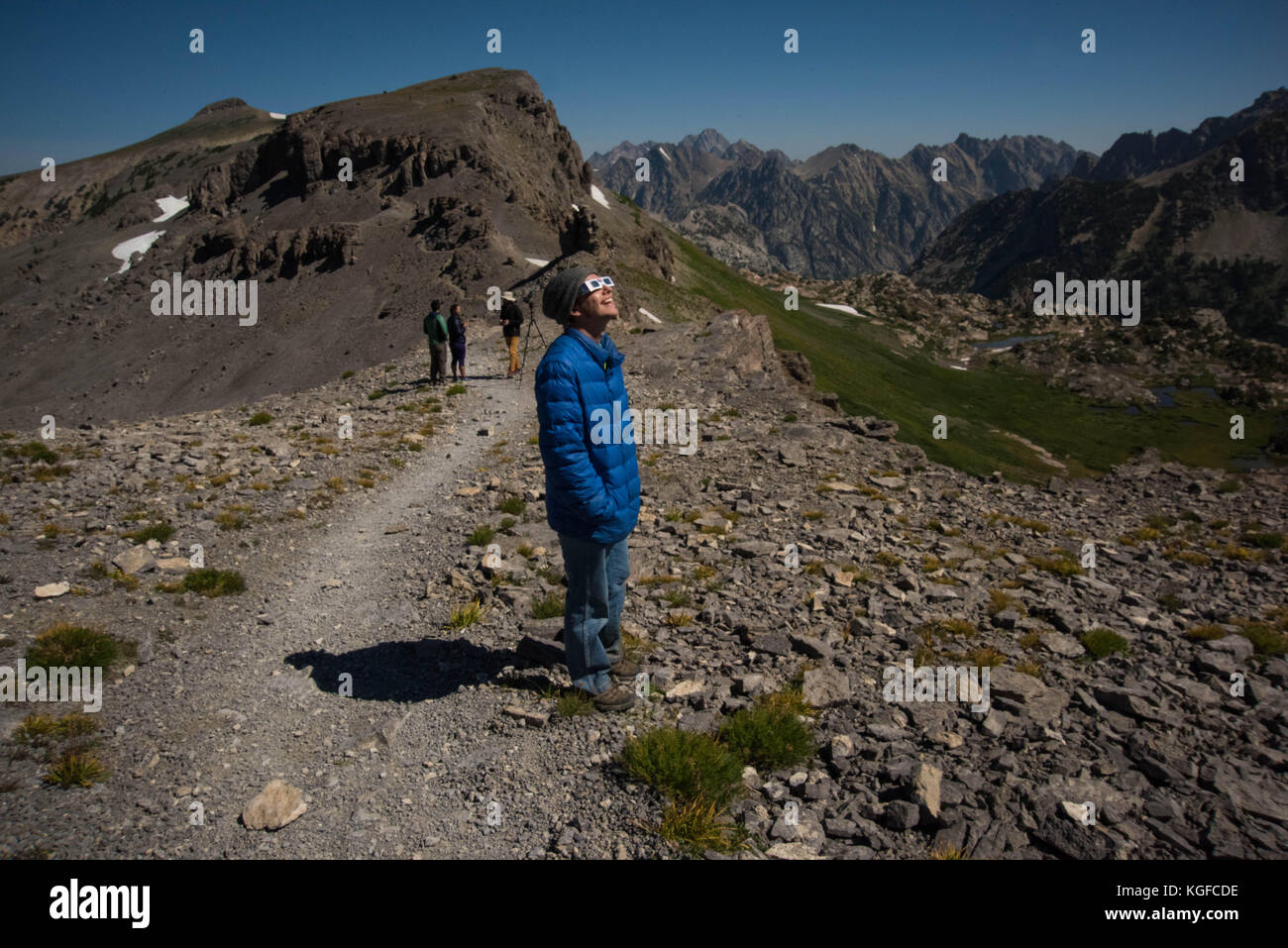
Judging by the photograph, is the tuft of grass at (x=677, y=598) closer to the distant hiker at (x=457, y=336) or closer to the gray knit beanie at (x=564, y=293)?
the gray knit beanie at (x=564, y=293)

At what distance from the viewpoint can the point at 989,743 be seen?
7.22 metres

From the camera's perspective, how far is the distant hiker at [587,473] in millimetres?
6414

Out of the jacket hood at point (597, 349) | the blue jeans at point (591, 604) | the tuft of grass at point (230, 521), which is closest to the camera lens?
the jacket hood at point (597, 349)

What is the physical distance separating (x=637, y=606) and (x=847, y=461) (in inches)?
489

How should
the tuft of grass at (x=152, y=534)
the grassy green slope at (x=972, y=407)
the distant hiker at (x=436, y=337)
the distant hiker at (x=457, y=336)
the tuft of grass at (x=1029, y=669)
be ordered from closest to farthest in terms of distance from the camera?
the tuft of grass at (x=1029, y=669), the tuft of grass at (x=152, y=534), the distant hiker at (x=436, y=337), the distant hiker at (x=457, y=336), the grassy green slope at (x=972, y=407)

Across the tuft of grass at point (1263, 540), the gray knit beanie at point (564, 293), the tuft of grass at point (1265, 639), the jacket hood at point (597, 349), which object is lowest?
the tuft of grass at point (1263, 540)

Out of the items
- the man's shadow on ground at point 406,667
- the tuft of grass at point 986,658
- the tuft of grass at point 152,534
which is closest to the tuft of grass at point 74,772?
the man's shadow on ground at point 406,667

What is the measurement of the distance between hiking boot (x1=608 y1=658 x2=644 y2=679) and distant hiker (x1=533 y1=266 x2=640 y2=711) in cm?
33

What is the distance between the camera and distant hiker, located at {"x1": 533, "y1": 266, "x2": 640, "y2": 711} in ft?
21.0

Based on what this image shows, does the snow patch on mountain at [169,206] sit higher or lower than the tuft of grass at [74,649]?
higher

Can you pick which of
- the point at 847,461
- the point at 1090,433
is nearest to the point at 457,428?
the point at 847,461

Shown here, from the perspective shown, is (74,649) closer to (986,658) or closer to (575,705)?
(575,705)

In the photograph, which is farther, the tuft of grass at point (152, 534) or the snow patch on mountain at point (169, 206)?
the snow patch on mountain at point (169, 206)

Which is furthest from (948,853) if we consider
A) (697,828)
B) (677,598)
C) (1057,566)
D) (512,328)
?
(512,328)
